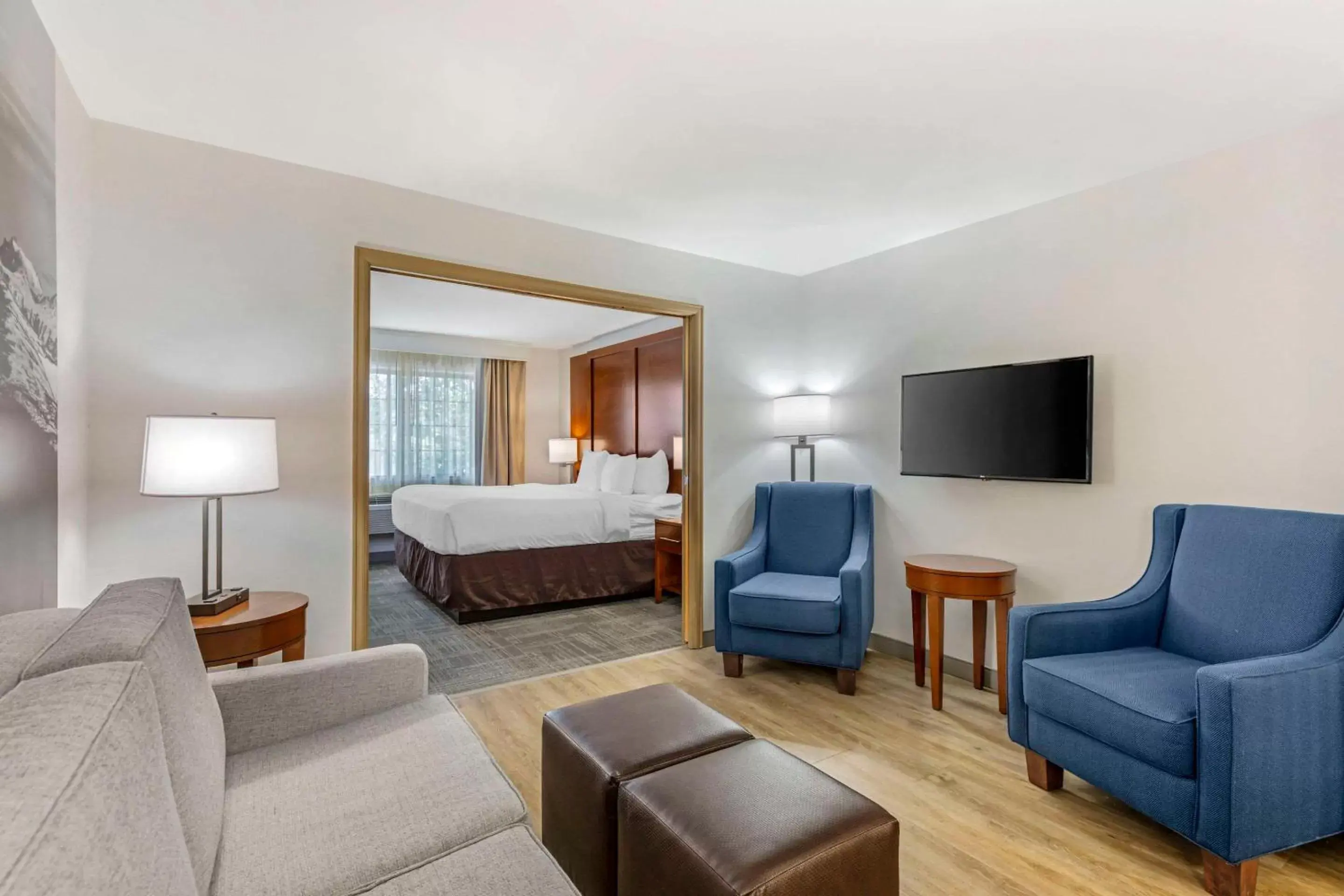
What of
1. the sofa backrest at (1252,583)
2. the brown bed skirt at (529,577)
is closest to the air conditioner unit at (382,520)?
the brown bed skirt at (529,577)

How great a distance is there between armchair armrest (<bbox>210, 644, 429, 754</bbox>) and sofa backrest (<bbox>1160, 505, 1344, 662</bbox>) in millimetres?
A: 2708

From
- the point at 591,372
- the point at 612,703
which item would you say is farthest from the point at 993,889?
the point at 591,372

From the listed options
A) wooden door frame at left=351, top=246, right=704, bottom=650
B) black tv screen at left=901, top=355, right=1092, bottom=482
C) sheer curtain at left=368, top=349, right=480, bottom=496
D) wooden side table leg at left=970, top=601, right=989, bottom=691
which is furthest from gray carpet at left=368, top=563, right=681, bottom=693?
sheer curtain at left=368, top=349, right=480, bottom=496

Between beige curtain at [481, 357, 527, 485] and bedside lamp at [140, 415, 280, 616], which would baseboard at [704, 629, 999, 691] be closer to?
bedside lamp at [140, 415, 280, 616]

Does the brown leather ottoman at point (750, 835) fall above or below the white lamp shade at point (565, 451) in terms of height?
below

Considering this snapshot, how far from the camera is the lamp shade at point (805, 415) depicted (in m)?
4.00

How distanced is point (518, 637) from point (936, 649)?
2.57 meters

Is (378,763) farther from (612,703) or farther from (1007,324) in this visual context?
(1007,324)

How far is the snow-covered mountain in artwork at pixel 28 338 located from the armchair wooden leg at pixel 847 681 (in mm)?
3246

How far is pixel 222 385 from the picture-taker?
257cm

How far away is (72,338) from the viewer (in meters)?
2.15

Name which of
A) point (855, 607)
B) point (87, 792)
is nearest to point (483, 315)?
point (855, 607)

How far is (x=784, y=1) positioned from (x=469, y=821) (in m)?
2.19

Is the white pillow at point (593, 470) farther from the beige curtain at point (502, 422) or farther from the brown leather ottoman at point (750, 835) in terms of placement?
the brown leather ottoman at point (750, 835)
